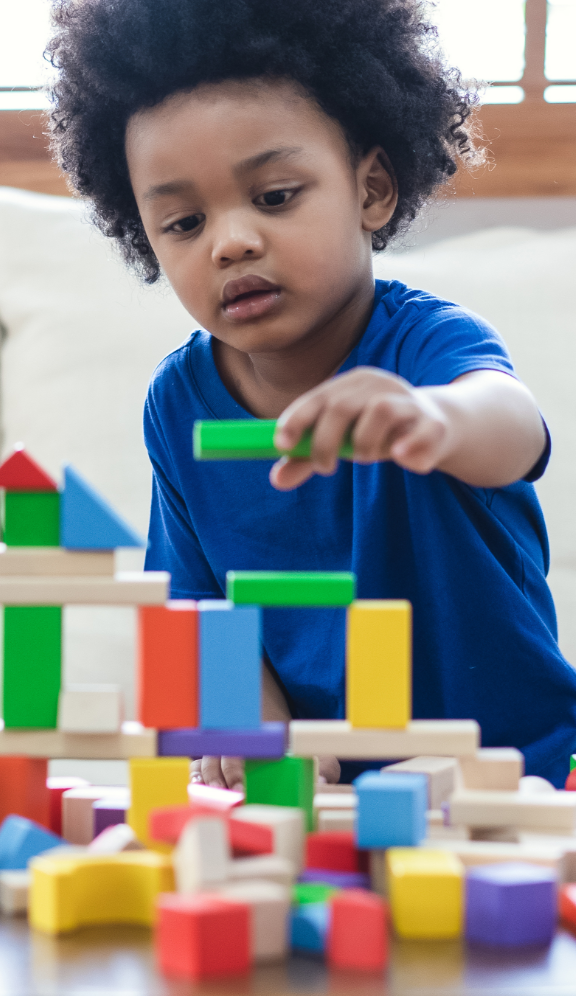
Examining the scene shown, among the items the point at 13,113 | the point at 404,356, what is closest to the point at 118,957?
the point at 404,356

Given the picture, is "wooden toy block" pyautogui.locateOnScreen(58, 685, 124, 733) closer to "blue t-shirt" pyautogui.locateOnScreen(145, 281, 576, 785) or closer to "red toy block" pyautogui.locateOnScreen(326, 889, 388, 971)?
"red toy block" pyautogui.locateOnScreen(326, 889, 388, 971)

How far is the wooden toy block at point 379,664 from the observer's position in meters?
0.48

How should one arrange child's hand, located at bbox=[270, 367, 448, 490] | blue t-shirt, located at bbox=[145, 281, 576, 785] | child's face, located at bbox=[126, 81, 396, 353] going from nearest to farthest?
child's hand, located at bbox=[270, 367, 448, 490]
child's face, located at bbox=[126, 81, 396, 353]
blue t-shirt, located at bbox=[145, 281, 576, 785]

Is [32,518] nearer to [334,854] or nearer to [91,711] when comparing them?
[91,711]

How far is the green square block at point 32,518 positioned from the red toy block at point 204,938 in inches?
8.3

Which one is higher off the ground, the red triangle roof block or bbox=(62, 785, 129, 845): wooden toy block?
the red triangle roof block

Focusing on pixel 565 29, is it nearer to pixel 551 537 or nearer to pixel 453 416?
pixel 551 537

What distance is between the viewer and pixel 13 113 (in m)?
1.53

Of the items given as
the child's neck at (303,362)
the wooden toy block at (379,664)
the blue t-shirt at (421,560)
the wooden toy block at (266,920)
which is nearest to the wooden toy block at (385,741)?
the wooden toy block at (379,664)

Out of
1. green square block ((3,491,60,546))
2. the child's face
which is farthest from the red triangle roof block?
the child's face

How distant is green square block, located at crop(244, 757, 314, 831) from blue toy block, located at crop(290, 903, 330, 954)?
112 mm

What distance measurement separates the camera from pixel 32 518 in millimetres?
513

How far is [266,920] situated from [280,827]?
6cm

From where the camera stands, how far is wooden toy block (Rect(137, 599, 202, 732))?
499 millimetres
